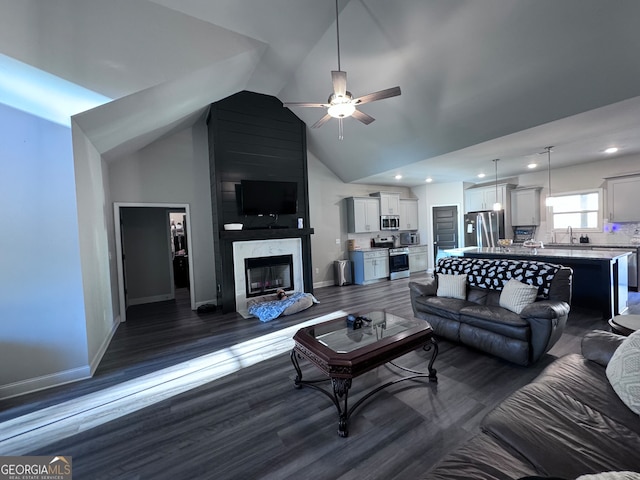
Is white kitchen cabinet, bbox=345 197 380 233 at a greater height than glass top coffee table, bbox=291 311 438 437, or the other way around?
white kitchen cabinet, bbox=345 197 380 233

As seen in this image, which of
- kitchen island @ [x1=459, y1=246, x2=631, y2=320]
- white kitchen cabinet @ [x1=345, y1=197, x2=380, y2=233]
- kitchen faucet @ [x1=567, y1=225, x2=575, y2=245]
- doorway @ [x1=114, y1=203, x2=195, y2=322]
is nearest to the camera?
kitchen island @ [x1=459, y1=246, x2=631, y2=320]

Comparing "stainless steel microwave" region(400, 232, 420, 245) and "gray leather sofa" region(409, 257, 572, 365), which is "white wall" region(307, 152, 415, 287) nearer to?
"stainless steel microwave" region(400, 232, 420, 245)

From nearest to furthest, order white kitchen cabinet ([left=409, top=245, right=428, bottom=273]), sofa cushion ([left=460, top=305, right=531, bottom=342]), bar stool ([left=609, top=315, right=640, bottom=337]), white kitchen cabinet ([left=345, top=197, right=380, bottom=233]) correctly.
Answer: bar stool ([left=609, top=315, right=640, bottom=337]) < sofa cushion ([left=460, top=305, right=531, bottom=342]) < white kitchen cabinet ([left=345, top=197, right=380, bottom=233]) < white kitchen cabinet ([left=409, top=245, right=428, bottom=273])

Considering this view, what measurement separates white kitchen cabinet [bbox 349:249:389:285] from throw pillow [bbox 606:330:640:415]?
5098mm

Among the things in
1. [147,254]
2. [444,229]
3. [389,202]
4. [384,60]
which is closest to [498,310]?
[384,60]

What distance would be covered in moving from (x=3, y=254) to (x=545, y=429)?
431 centimetres

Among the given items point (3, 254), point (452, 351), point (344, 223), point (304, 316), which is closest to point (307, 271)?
point (304, 316)

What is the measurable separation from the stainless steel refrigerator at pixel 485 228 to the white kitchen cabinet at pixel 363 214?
2.38 meters

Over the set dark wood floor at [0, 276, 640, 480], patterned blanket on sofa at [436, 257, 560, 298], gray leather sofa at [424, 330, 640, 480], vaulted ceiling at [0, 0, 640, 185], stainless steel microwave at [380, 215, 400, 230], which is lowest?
dark wood floor at [0, 276, 640, 480]

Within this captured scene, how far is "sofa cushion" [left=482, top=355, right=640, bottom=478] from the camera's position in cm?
112

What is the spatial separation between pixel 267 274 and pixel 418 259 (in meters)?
4.69

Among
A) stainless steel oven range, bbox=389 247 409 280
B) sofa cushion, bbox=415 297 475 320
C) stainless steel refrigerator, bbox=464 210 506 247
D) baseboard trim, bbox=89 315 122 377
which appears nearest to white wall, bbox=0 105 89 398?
baseboard trim, bbox=89 315 122 377

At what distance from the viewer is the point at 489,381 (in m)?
2.40

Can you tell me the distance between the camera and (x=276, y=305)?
450 centimetres
